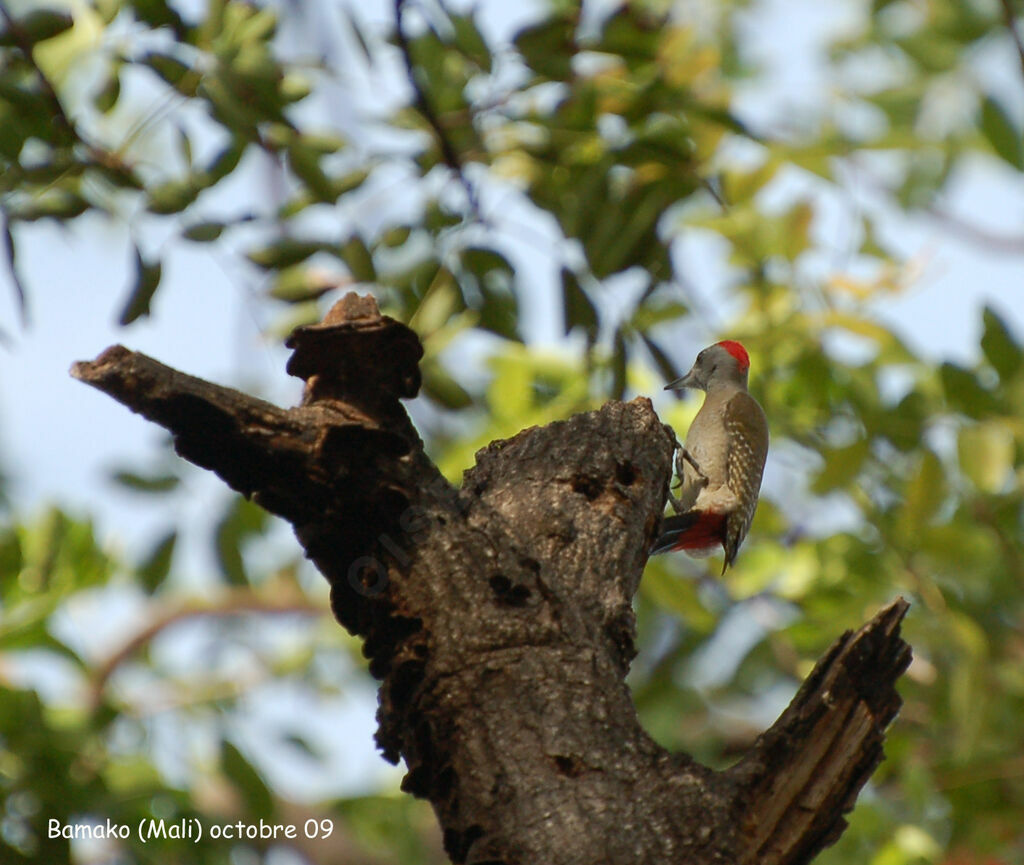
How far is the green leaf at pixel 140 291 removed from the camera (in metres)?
2.92

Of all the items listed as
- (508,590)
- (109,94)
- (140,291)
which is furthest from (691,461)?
(109,94)

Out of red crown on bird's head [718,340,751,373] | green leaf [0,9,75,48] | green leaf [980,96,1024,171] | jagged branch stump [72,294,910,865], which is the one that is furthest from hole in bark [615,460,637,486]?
green leaf [980,96,1024,171]

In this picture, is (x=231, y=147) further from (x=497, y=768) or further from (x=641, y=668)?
(x=641, y=668)

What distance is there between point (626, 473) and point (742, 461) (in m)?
1.10

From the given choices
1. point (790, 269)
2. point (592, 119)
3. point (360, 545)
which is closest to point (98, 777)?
point (360, 545)

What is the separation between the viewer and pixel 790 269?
14.5ft

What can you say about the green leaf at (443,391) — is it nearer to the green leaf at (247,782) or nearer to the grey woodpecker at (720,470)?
the grey woodpecker at (720,470)

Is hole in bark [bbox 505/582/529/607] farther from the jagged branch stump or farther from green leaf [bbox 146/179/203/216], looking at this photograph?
green leaf [bbox 146/179/203/216]

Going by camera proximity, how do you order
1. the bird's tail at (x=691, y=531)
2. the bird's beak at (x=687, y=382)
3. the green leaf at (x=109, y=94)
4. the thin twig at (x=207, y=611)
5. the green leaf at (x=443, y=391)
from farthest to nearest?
the thin twig at (x=207, y=611)
the green leaf at (x=443, y=391)
the bird's beak at (x=687, y=382)
the bird's tail at (x=691, y=531)
the green leaf at (x=109, y=94)

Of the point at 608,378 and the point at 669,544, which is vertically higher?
the point at 608,378

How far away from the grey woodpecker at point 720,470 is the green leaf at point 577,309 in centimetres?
28

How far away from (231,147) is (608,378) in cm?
125

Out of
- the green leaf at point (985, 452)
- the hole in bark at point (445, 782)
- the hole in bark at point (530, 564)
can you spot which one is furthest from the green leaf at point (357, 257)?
the green leaf at point (985, 452)

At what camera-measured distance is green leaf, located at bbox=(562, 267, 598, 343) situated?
3.40 metres
